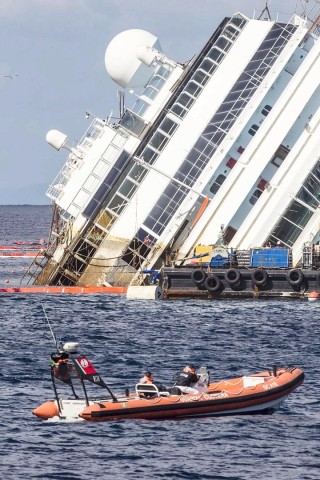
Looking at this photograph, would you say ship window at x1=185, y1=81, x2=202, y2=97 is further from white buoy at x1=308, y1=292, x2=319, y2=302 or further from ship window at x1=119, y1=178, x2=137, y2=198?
white buoy at x1=308, y1=292, x2=319, y2=302

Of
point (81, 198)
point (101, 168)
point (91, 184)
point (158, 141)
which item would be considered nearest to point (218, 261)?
point (158, 141)

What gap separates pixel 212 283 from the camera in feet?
240

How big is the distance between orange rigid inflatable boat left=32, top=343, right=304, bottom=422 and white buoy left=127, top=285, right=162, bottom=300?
31652 mm

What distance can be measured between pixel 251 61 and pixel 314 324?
65.0 feet

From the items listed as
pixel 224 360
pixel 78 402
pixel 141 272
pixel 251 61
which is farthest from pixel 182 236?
pixel 78 402

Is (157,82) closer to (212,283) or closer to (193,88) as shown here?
(193,88)

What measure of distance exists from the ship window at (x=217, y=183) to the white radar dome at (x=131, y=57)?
10455 mm

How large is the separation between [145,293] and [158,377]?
82.3 feet

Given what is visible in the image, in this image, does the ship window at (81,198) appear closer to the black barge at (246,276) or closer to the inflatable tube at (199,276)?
the black barge at (246,276)

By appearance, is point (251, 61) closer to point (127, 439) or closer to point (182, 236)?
point (182, 236)

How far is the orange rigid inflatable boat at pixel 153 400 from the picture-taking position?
43250 millimetres

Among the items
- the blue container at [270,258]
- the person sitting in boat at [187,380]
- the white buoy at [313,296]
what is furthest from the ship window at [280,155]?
the person sitting in boat at [187,380]

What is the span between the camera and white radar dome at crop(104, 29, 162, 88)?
87.2m

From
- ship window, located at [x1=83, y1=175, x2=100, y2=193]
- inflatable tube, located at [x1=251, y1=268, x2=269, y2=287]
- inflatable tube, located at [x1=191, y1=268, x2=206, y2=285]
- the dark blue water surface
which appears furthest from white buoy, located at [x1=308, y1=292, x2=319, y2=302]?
ship window, located at [x1=83, y1=175, x2=100, y2=193]
